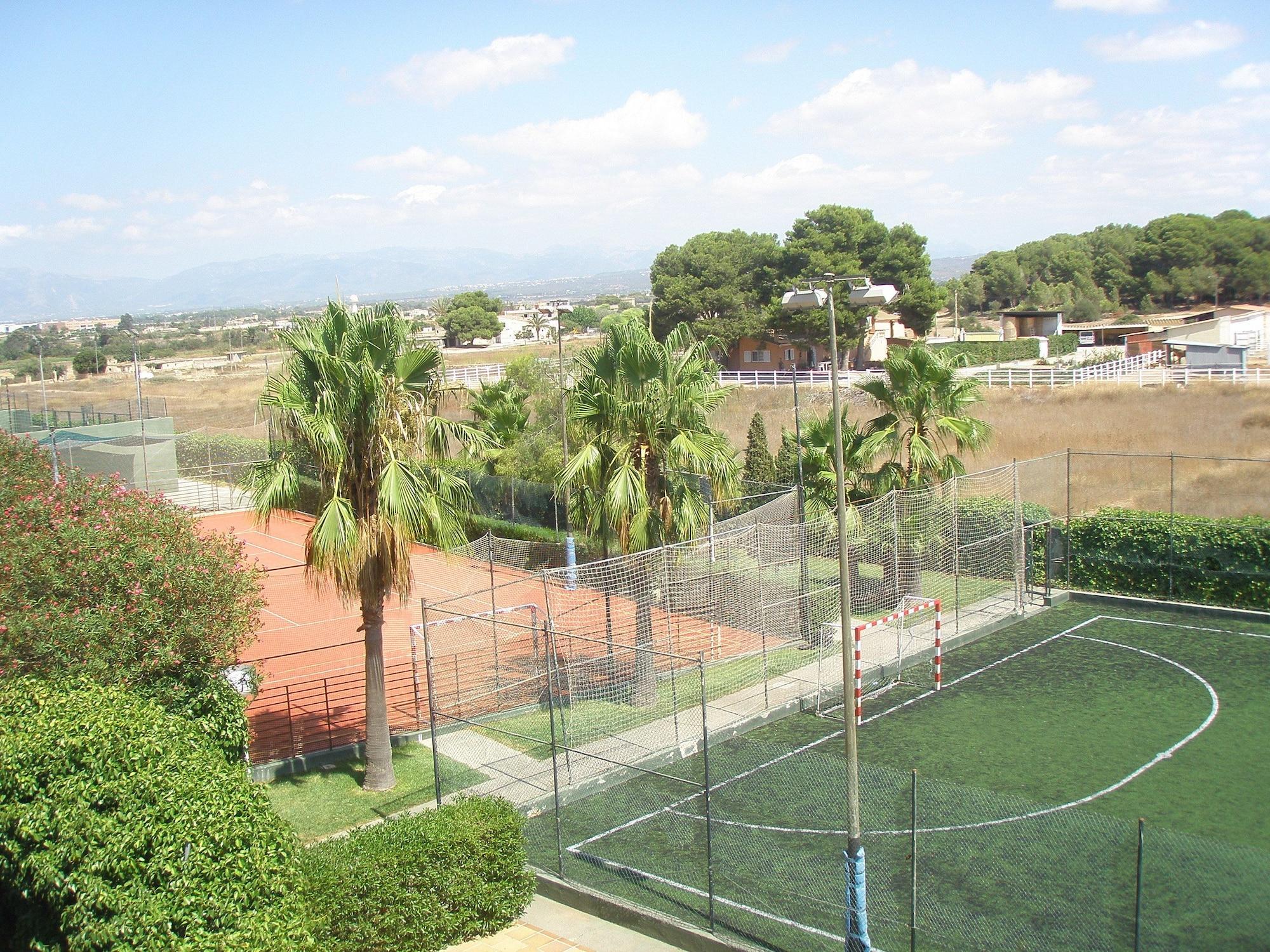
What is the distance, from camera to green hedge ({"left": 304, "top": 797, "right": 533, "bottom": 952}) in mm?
8516

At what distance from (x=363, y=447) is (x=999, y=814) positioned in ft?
28.4

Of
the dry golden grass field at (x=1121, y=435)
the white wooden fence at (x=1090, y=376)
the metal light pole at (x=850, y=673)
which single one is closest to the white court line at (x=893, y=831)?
the metal light pole at (x=850, y=673)

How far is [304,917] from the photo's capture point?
290 inches

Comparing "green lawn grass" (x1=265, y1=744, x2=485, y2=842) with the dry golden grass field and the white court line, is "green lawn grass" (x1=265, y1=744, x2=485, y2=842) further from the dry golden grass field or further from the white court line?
the dry golden grass field

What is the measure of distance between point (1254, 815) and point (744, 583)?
771 cm

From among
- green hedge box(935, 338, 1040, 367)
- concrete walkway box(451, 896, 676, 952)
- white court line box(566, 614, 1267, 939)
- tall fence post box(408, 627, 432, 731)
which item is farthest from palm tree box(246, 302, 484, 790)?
green hedge box(935, 338, 1040, 367)

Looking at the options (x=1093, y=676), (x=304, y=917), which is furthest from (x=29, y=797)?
(x=1093, y=676)

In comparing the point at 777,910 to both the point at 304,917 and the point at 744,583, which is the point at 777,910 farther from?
the point at 744,583

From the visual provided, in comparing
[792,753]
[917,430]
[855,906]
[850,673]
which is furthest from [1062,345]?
[855,906]

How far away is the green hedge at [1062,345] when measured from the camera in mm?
58281

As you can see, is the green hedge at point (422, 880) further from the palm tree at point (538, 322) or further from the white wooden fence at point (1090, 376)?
the palm tree at point (538, 322)

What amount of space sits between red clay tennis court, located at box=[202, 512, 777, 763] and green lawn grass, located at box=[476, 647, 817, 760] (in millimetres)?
414

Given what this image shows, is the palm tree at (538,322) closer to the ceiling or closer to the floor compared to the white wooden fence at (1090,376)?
closer to the ceiling

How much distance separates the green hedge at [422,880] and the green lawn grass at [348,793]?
304 centimetres
